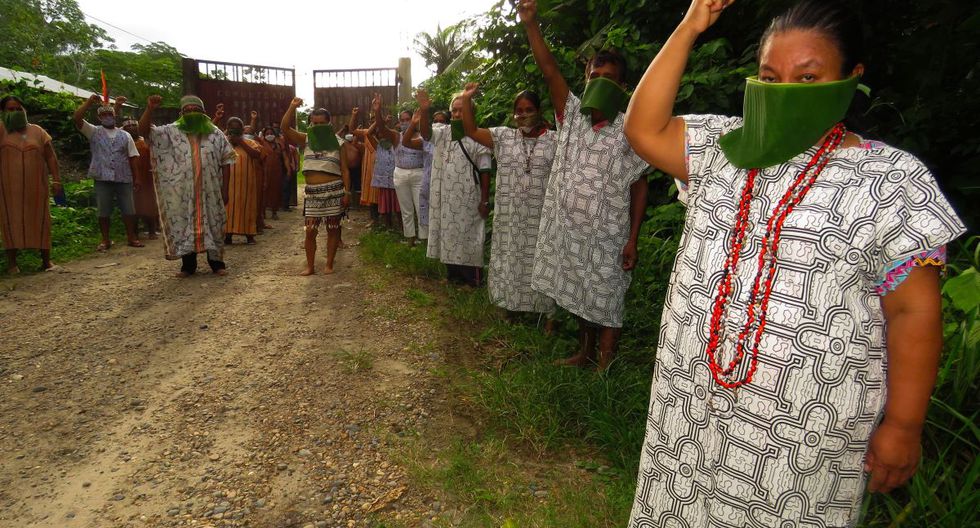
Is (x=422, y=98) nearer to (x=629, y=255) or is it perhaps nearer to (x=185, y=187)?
(x=629, y=255)

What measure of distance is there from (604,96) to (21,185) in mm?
6374

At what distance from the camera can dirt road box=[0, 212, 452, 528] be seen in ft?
8.05

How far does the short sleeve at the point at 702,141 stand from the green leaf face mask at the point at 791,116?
12cm

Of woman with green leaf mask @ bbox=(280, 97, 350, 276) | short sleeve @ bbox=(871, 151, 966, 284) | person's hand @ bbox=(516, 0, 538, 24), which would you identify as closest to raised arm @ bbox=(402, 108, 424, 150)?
woman with green leaf mask @ bbox=(280, 97, 350, 276)

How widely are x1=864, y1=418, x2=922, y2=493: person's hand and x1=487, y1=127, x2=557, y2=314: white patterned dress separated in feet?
10.0

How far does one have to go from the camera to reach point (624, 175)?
10.9 ft

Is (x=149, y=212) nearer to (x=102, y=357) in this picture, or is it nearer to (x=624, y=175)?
(x=102, y=357)

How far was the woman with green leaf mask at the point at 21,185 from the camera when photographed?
6199 mm

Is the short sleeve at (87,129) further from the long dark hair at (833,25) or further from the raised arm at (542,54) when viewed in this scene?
the long dark hair at (833,25)

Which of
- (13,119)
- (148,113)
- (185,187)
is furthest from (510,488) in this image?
(13,119)

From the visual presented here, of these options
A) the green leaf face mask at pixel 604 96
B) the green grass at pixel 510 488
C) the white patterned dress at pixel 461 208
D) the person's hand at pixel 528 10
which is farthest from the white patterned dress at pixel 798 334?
the white patterned dress at pixel 461 208

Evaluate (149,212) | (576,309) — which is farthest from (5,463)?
(149,212)

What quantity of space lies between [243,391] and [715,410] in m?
2.93

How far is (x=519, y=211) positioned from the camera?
14.5ft
